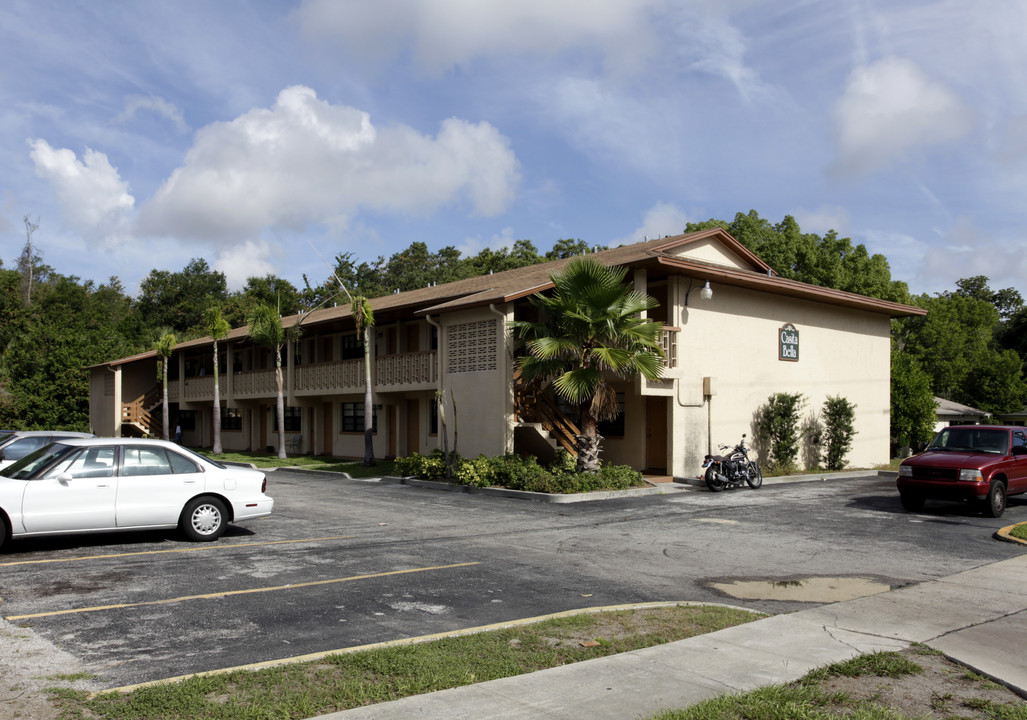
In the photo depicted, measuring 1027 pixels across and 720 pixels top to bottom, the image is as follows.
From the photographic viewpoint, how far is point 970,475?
14.7 metres

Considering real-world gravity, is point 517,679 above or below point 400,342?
below

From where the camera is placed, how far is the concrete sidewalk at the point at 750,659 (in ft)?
16.8

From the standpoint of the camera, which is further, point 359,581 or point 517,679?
point 359,581

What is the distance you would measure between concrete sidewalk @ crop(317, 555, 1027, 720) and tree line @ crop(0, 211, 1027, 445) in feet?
85.5

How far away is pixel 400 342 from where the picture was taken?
96.3 feet

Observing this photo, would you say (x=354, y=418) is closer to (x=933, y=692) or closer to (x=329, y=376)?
(x=329, y=376)

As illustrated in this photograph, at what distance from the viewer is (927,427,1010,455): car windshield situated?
52.0 ft

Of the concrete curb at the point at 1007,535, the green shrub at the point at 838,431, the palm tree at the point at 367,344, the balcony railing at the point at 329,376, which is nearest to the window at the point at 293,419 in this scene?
the balcony railing at the point at 329,376

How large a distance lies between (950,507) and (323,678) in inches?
594

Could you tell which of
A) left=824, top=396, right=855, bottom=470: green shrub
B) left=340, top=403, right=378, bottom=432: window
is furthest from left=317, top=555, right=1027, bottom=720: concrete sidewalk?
left=340, top=403, right=378, bottom=432: window

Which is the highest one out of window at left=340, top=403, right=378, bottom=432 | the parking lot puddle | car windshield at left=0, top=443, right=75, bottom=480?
car windshield at left=0, top=443, right=75, bottom=480

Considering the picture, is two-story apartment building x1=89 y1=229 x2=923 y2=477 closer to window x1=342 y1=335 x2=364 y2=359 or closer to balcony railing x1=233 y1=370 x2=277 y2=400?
window x1=342 y1=335 x2=364 y2=359

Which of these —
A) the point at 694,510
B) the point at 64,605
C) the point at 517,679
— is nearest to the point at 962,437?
the point at 694,510

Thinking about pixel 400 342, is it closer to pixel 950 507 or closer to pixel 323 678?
pixel 950 507
